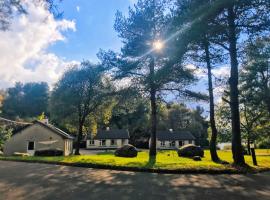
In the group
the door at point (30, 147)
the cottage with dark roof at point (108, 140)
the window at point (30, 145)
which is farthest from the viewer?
the cottage with dark roof at point (108, 140)

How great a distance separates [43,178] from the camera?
583 inches

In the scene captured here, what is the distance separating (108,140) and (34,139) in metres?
33.4

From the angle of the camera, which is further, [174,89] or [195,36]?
[174,89]

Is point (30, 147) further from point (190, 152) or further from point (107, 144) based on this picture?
point (107, 144)

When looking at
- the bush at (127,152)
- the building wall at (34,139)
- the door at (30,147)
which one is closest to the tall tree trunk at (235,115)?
the bush at (127,152)

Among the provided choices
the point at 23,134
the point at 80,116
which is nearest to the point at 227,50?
the point at 80,116

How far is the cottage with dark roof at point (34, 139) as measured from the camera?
44.6 m

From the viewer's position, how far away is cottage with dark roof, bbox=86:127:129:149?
76438 mm

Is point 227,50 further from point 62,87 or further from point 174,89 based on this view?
point 62,87

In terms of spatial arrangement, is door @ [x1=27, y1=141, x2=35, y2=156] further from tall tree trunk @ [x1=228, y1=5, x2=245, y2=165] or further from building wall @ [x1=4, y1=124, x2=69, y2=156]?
tall tree trunk @ [x1=228, y1=5, x2=245, y2=165]

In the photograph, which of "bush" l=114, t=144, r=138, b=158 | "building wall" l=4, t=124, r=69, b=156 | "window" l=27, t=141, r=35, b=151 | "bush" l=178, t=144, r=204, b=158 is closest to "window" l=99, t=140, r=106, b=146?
"building wall" l=4, t=124, r=69, b=156

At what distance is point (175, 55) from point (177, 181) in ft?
25.6

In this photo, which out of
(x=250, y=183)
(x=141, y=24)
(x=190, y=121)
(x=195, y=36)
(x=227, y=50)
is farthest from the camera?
(x=190, y=121)

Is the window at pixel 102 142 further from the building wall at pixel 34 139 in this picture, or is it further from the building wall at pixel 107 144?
the building wall at pixel 34 139
